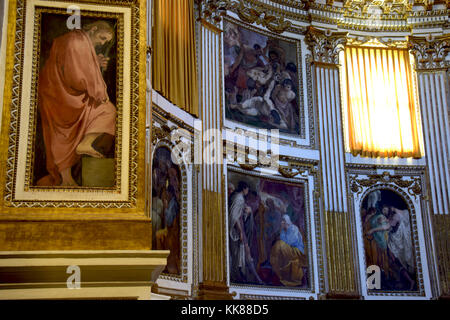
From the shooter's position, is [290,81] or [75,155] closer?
[75,155]

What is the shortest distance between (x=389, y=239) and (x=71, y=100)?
10.6m

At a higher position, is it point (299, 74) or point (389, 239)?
point (299, 74)

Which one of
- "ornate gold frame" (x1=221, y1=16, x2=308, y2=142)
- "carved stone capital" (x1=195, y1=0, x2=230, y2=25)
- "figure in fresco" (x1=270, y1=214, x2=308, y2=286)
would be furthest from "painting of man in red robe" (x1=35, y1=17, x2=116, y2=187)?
"figure in fresco" (x1=270, y1=214, x2=308, y2=286)

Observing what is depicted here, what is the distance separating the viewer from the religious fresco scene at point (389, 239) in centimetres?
1513

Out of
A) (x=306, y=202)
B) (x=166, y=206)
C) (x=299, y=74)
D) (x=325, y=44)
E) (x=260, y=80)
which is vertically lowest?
(x=166, y=206)

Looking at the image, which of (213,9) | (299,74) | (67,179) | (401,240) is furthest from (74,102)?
(401,240)

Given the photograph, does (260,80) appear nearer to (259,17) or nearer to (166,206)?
(259,17)

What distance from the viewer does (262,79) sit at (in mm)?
15461

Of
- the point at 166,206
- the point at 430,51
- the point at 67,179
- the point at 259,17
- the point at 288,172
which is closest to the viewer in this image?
the point at 67,179

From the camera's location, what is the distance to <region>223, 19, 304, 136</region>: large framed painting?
14.8 m

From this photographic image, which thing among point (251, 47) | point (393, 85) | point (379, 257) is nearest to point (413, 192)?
point (379, 257)

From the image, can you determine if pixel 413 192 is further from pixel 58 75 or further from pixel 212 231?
pixel 58 75

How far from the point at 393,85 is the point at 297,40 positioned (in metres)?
2.85

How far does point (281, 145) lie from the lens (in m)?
15.0
